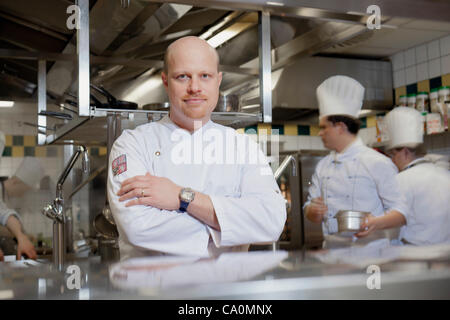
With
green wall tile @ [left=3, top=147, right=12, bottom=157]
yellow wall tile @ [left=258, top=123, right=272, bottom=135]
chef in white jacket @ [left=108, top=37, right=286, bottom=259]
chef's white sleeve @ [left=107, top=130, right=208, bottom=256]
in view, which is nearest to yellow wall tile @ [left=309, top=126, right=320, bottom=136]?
yellow wall tile @ [left=258, top=123, right=272, bottom=135]

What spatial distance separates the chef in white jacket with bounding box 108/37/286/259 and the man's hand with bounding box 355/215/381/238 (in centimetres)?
50

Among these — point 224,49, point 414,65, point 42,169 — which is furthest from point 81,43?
point 414,65

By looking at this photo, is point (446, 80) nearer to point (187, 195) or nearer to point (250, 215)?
point (250, 215)

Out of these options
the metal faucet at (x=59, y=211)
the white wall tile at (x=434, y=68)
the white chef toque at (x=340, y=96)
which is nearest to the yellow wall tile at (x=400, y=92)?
the white wall tile at (x=434, y=68)

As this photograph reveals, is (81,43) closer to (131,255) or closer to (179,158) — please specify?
(179,158)

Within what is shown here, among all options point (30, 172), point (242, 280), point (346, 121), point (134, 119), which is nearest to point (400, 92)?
point (346, 121)

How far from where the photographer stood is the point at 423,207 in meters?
1.78

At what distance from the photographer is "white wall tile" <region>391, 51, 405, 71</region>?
81.4 inches

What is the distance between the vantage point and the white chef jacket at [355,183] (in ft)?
5.40

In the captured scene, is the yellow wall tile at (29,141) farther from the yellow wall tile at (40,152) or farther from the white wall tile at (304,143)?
the white wall tile at (304,143)

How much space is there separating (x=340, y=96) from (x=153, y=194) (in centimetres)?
94

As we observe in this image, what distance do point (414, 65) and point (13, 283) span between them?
1.79m

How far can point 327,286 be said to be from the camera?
0.68 m

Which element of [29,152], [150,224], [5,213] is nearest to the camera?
[150,224]
